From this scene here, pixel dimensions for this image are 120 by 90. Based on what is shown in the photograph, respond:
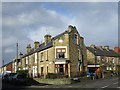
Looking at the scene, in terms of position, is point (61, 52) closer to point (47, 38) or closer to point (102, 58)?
point (47, 38)

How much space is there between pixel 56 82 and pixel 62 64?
557 cm

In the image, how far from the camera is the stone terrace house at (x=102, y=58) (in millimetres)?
52438

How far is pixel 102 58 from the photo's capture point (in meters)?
53.9

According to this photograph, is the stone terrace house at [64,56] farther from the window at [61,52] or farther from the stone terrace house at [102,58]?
the stone terrace house at [102,58]

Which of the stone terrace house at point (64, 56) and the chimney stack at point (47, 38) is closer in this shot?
the stone terrace house at point (64, 56)

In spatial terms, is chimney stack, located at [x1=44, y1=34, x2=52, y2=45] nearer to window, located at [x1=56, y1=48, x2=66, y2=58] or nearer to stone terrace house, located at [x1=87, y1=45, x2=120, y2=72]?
window, located at [x1=56, y1=48, x2=66, y2=58]

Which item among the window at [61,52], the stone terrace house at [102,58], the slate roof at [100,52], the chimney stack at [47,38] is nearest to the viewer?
the window at [61,52]

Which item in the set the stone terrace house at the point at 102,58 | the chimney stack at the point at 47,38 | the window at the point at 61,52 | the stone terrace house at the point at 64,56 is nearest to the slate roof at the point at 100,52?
the stone terrace house at the point at 102,58

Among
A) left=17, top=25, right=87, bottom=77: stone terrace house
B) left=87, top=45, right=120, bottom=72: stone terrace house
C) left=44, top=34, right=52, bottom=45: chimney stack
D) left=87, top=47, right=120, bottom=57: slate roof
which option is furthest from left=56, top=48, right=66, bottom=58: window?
left=87, top=47, right=120, bottom=57: slate roof

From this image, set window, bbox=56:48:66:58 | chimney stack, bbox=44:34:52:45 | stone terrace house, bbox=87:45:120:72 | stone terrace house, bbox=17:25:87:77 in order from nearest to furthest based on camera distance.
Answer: stone terrace house, bbox=17:25:87:77
window, bbox=56:48:66:58
chimney stack, bbox=44:34:52:45
stone terrace house, bbox=87:45:120:72

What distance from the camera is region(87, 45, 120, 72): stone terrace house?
52.4 meters

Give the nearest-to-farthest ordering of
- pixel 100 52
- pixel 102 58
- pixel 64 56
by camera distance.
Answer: pixel 64 56
pixel 102 58
pixel 100 52

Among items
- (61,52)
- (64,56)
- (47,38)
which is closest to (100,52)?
(47,38)

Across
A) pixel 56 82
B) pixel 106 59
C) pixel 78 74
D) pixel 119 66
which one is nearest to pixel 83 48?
pixel 78 74
